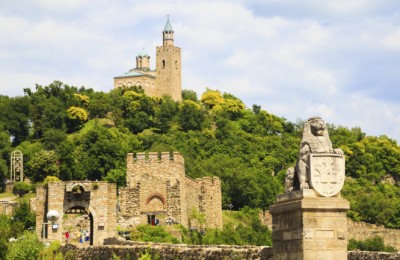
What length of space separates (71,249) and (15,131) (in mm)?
84106

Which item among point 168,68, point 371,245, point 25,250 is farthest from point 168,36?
point 25,250

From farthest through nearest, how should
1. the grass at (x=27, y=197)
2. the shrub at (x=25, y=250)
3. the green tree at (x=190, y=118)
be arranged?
the green tree at (x=190, y=118), the grass at (x=27, y=197), the shrub at (x=25, y=250)

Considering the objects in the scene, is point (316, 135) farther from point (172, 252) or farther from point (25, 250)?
point (25, 250)

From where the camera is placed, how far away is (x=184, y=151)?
9000 centimetres

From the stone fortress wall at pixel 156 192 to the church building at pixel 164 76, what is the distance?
7593 cm

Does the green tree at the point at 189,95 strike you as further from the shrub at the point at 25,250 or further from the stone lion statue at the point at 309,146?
the stone lion statue at the point at 309,146

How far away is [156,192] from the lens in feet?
183

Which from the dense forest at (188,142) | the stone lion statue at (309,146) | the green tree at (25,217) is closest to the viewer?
the stone lion statue at (309,146)

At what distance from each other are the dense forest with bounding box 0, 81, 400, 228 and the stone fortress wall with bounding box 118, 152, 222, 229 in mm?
16791

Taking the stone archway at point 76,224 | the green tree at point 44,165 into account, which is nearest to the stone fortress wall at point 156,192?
the stone archway at point 76,224

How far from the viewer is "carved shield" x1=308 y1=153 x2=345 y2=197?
47.9 ft

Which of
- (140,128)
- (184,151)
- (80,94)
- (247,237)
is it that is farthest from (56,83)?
(247,237)

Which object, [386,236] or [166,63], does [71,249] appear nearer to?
[386,236]

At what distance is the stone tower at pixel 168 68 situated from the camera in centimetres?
13512
